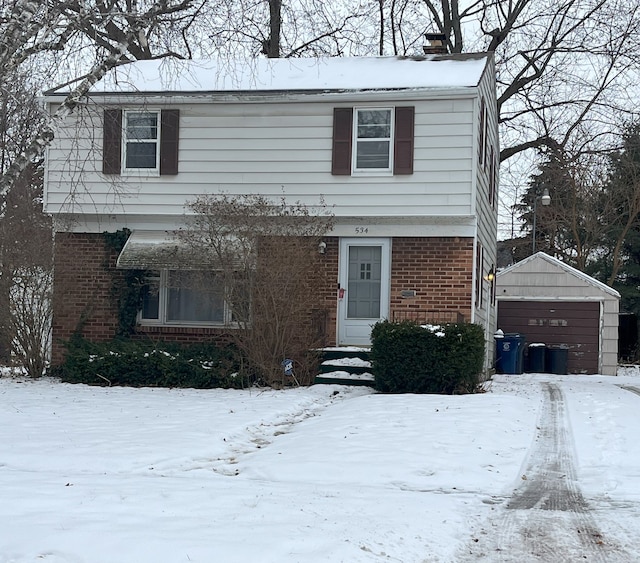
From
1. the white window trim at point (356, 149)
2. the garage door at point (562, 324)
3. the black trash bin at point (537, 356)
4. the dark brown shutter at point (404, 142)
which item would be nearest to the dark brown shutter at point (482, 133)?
the dark brown shutter at point (404, 142)

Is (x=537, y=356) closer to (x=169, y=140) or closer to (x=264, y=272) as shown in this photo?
(x=264, y=272)

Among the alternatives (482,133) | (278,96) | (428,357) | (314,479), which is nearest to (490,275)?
(482,133)

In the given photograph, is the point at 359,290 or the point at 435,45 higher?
the point at 435,45

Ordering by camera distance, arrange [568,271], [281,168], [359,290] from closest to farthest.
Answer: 1. [281,168]
2. [359,290]
3. [568,271]

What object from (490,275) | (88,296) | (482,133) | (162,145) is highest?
(482,133)

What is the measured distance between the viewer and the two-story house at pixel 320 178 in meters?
14.4

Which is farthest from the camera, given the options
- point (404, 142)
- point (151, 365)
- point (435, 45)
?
point (435, 45)

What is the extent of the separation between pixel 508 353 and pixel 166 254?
9.54 metres

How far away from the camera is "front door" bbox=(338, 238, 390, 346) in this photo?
15031 millimetres

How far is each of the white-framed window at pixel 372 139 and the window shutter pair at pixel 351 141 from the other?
0.13 m

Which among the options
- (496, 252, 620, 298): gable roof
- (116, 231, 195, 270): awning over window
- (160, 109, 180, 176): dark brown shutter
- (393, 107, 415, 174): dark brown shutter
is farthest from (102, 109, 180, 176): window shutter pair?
(496, 252, 620, 298): gable roof

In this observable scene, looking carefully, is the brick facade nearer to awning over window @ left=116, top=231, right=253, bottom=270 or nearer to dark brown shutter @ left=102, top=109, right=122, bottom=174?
awning over window @ left=116, top=231, right=253, bottom=270

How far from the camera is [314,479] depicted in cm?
712

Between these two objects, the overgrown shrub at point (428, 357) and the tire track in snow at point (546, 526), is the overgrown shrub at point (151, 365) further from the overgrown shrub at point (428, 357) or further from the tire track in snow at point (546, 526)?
the tire track in snow at point (546, 526)
